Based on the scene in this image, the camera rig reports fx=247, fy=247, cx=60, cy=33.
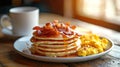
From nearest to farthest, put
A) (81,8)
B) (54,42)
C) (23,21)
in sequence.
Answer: (54,42)
(23,21)
(81,8)

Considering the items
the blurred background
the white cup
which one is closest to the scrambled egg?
the white cup

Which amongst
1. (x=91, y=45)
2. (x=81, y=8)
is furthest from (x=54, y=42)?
(x=81, y=8)

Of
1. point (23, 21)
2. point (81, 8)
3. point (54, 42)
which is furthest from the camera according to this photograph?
point (81, 8)

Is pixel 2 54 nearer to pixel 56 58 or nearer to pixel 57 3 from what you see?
pixel 56 58

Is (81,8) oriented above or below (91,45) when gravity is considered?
below

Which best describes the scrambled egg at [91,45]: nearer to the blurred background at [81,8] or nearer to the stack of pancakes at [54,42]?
the stack of pancakes at [54,42]

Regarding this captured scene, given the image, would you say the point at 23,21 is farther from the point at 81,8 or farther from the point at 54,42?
the point at 81,8

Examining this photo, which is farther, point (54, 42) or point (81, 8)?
point (81, 8)
